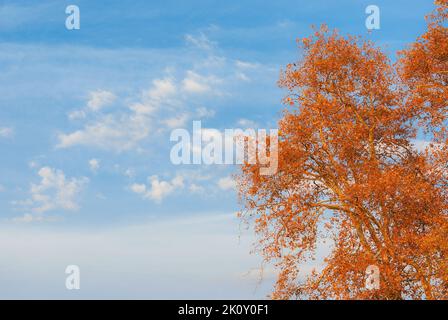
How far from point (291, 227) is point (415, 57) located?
1170 centimetres

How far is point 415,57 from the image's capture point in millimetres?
32406

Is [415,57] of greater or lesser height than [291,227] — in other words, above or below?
above

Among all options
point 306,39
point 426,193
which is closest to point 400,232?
point 426,193

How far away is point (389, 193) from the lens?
28.4 m
